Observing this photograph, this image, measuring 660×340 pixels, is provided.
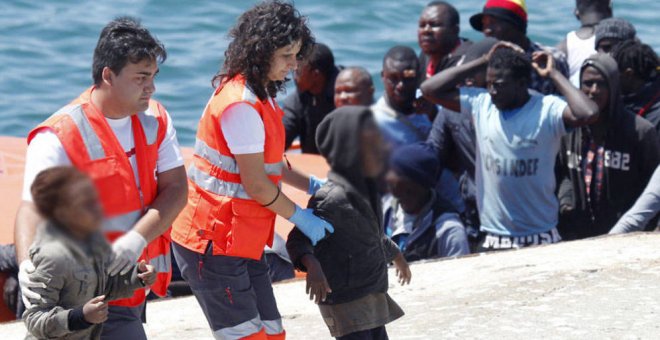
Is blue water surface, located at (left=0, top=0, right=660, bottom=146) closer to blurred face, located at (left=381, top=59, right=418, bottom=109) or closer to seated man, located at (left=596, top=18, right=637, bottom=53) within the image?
seated man, located at (left=596, top=18, right=637, bottom=53)

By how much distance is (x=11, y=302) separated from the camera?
5.77 metres

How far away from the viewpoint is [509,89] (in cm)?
573

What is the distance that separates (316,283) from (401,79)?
7.68 feet

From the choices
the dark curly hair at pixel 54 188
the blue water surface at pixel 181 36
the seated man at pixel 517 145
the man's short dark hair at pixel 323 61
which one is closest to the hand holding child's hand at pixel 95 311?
the dark curly hair at pixel 54 188

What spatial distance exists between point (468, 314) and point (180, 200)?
5.02ft

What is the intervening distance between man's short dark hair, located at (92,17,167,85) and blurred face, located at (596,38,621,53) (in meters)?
3.87

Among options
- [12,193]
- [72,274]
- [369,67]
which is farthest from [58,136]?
[369,67]

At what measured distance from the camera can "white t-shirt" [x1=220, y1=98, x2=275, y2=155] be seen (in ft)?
12.5

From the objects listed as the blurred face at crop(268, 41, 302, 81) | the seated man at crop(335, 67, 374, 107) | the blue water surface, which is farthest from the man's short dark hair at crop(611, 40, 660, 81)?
the blue water surface

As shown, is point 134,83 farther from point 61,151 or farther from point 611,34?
point 611,34

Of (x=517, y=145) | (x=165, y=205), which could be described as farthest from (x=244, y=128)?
(x=517, y=145)

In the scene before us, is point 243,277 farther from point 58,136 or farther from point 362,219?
point 58,136

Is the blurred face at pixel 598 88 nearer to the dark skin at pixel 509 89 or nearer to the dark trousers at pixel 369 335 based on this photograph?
the dark skin at pixel 509 89

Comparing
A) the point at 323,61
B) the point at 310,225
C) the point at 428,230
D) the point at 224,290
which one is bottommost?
the point at 428,230
